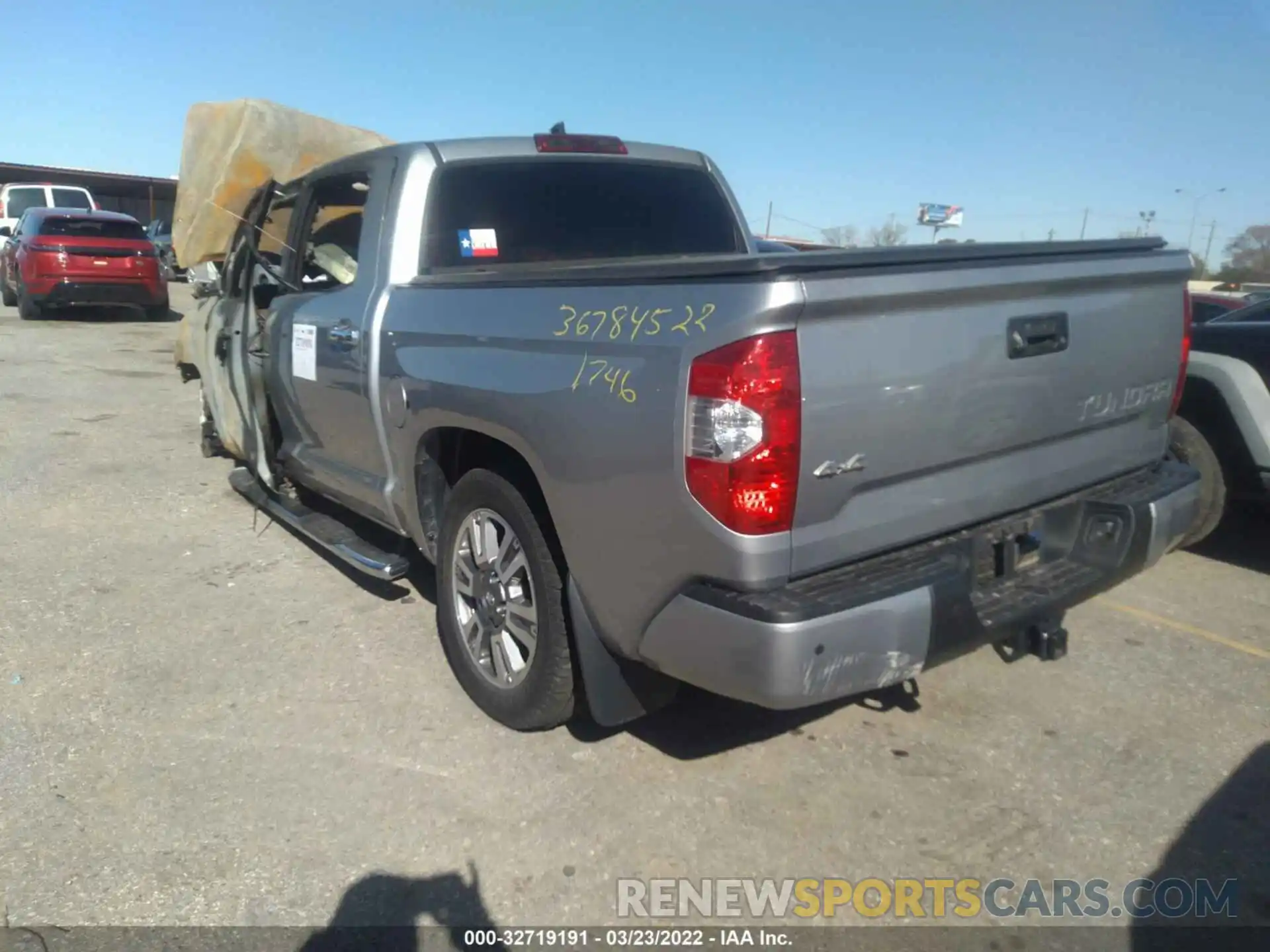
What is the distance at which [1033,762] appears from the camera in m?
3.32

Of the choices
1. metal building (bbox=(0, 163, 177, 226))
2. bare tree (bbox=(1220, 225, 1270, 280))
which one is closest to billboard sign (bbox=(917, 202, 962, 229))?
bare tree (bbox=(1220, 225, 1270, 280))

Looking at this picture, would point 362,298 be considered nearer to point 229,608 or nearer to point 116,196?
point 229,608

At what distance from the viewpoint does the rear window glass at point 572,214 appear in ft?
13.3

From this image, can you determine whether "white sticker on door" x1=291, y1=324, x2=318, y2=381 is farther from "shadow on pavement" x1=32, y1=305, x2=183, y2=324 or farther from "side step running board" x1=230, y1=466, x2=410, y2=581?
"shadow on pavement" x1=32, y1=305, x2=183, y2=324

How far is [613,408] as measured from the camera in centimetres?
266

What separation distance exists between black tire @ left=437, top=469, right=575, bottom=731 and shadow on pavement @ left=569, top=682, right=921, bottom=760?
0.26 m

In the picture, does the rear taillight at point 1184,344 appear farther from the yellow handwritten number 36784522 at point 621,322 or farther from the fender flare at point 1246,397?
the yellow handwritten number 36784522 at point 621,322

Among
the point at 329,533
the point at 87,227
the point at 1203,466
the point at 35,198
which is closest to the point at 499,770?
the point at 329,533

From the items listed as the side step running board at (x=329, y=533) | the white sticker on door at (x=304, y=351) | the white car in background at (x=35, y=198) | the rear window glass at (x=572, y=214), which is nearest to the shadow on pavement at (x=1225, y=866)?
the side step running board at (x=329, y=533)

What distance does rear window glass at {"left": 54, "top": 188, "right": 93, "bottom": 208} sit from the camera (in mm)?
22266

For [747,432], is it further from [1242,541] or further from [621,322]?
[1242,541]

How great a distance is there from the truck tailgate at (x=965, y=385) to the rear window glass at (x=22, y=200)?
23.7 meters

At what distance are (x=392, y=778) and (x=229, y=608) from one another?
1737mm

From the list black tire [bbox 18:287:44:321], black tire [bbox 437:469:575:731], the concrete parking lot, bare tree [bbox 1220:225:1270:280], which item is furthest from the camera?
bare tree [bbox 1220:225:1270:280]
